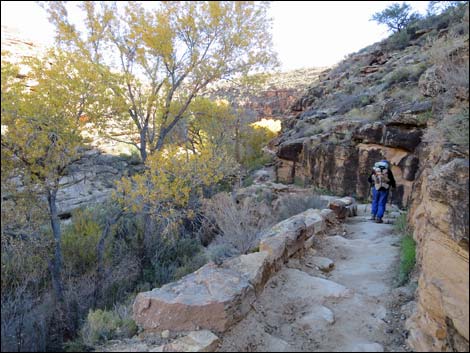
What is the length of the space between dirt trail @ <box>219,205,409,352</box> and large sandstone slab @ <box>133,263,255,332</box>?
5.9 inches

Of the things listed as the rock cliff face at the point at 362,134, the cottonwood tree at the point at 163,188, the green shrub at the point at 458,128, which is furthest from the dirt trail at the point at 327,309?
the rock cliff face at the point at 362,134

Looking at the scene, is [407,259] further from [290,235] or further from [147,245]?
[147,245]

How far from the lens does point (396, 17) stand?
879 inches

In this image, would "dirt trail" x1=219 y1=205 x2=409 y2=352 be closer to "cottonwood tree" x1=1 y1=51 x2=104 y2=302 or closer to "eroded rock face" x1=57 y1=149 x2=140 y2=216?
"cottonwood tree" x1=1 y1=51 x2=104 y2=302

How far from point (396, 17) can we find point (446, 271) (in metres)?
24.5

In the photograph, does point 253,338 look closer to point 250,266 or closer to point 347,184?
point 250,266

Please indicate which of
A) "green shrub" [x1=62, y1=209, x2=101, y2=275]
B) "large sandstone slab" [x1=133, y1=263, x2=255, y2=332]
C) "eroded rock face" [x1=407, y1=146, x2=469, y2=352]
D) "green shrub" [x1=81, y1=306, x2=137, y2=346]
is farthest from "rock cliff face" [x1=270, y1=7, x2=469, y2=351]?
"green shrub" [x1=62, y1=209, x2=101, y2=275]

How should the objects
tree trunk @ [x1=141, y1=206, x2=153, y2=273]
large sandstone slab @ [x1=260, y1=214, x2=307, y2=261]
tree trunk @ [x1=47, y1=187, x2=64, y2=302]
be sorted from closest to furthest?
large sandstone slab @ [x1=260, y1=214, x2=307, y2=261] < tree trunk @ [x1=47, y1=187, x2=64, y2=302] < tree trunk @ [x1=141, y1=206, x2=153, y2=273]

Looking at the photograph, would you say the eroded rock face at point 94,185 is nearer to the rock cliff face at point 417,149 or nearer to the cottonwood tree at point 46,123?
the cottonwood tree at point 46,123

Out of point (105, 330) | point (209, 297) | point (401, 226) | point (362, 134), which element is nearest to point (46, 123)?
point (105, 330)

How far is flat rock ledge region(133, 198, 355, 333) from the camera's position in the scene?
298 centimetres

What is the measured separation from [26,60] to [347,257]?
7275mm

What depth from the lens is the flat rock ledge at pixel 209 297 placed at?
9.77 ft

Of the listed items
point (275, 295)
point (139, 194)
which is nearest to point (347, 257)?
point (275, 295)
